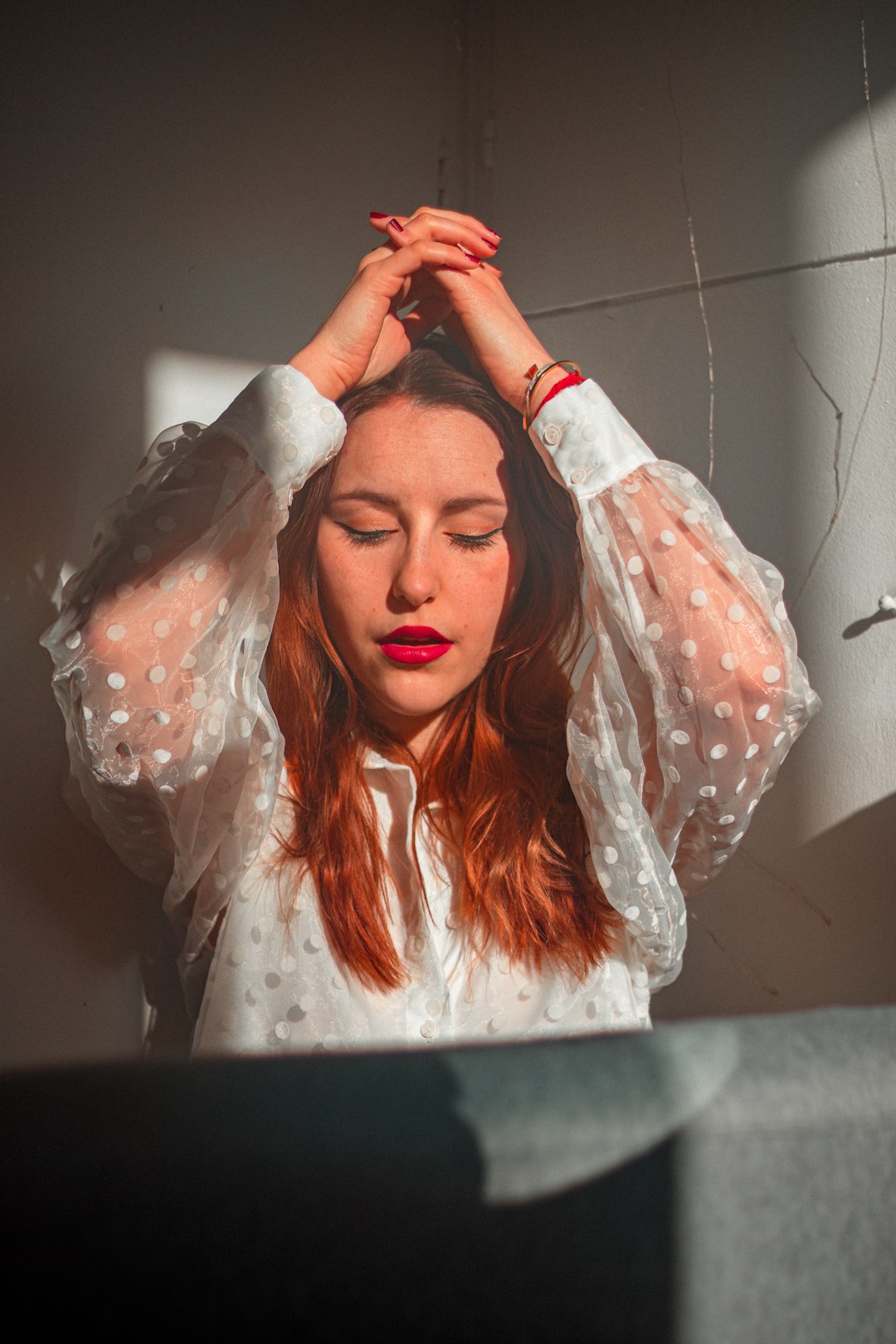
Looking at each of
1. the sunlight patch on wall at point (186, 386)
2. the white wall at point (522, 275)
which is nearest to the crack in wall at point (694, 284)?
the white wall at point (522, 275)

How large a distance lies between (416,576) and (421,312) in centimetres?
26

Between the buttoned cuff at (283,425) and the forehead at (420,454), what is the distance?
0.06m

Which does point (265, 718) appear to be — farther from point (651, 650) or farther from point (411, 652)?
point (651, 650)

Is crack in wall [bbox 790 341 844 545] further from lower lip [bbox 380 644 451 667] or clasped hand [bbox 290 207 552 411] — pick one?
lower lip [bbox 380 644 451 667]

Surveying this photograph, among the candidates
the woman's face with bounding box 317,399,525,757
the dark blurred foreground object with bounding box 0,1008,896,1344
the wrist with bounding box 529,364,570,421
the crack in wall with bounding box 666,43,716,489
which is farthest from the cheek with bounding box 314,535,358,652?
the dark blurred foreground object with bounding box 0,1008,896,1344

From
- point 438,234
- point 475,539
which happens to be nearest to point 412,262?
point 438,234

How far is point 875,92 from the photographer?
1.04 metres

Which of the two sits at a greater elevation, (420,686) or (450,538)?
(450,538)

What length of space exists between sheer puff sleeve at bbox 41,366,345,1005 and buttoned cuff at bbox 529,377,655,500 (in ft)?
0.59

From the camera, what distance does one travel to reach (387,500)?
92cm

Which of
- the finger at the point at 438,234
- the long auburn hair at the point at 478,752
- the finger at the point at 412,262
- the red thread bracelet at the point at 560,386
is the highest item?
the finger at the point at 438,234

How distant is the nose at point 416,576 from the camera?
35.7 inches

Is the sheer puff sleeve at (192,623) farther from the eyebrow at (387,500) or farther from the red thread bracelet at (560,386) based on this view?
the red thread bracelet at (560,386)

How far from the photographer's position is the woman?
855mm
